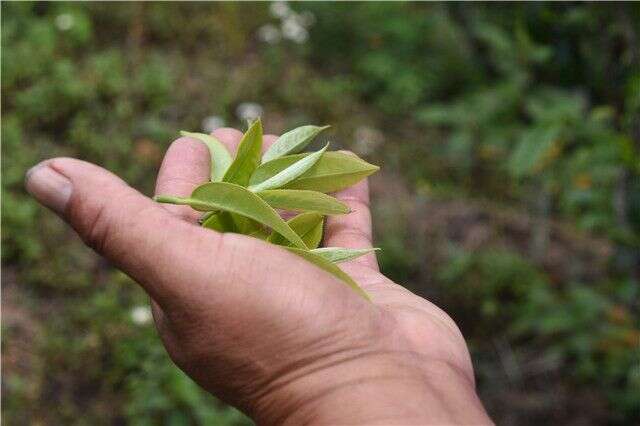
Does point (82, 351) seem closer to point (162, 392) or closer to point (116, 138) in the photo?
point (162, 392)

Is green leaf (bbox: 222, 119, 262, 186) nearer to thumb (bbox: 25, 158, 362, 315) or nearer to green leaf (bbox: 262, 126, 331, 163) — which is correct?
green leaf (bbox: 262, 126, 331, 163)

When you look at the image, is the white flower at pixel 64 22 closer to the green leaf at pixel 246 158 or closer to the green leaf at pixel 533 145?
the green leaf at pixel 533 145

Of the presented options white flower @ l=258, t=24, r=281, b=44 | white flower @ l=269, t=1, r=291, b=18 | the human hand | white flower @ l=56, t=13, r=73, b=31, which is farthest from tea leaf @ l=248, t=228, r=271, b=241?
white flower @ l=269, t=1, r=291, b=18

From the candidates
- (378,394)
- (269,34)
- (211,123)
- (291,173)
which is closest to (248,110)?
(211,123)

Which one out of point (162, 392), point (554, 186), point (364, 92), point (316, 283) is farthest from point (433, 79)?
point (316, 283)

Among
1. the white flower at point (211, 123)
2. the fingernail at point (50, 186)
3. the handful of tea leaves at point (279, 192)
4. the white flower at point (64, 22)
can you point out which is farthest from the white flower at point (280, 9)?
the fingernail at point (50, 186)
